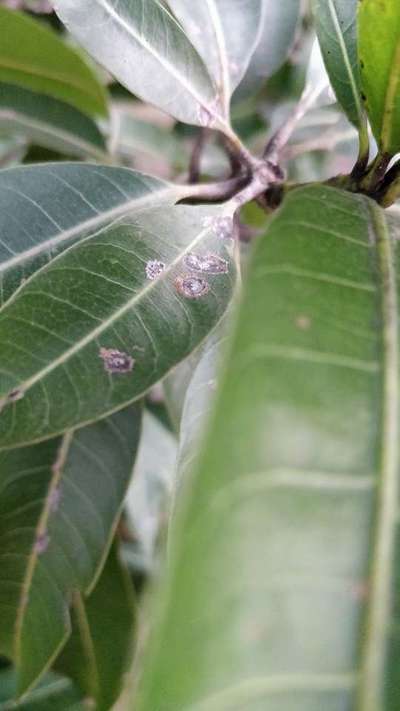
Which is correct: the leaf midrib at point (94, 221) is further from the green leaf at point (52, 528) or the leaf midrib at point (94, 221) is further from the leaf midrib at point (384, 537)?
the leaf midrib at point (384, 537)

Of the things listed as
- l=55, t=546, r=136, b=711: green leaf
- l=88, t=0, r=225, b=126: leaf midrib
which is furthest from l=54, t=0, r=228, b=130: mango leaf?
l=55, t=546, r=136, b=711: green leaf

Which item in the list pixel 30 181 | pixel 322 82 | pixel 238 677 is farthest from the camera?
pixel 322 82

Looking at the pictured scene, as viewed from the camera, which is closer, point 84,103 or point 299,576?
point 299,576

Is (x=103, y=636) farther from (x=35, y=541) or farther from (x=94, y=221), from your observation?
(x=94, y=221)

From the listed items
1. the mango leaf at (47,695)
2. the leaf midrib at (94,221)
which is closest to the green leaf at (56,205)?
the leaf midrib at (94,221)

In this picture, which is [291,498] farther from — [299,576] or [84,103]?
[84,103]

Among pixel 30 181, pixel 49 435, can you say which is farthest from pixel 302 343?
pixel 30 181

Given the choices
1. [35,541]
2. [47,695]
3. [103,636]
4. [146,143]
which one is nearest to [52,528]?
[35,541]
